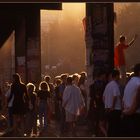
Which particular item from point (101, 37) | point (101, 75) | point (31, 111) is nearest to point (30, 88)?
point (31, 111)

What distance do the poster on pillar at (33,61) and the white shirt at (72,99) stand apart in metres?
7.31

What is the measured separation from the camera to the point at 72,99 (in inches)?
669

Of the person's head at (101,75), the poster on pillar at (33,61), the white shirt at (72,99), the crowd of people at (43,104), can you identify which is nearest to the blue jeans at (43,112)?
the crowd of people at (43,104)

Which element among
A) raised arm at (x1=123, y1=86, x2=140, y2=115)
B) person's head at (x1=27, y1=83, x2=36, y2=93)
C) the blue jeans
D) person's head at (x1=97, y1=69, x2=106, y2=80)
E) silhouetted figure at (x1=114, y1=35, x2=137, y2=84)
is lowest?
the blue jeans

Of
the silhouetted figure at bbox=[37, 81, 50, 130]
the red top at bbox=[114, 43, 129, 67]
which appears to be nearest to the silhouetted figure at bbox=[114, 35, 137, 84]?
the red top at bbox=[114, 43, 129, 67]

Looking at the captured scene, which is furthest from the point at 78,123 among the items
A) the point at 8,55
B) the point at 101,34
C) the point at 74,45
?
the point at 74,45

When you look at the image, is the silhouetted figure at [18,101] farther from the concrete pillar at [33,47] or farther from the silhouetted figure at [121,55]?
the concrete pillar at [33,47]

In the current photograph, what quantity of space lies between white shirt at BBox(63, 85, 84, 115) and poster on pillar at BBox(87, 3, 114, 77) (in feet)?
2.19

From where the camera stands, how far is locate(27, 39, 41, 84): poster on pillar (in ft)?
80.5

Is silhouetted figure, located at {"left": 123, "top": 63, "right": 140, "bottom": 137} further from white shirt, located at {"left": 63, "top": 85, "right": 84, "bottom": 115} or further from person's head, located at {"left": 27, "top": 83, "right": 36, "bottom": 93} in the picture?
person's head, located at {"left": 27, "top": 83, "right": 36, "bottom": 93}

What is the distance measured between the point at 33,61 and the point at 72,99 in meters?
7.71

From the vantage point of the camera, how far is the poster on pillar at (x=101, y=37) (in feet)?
53.7

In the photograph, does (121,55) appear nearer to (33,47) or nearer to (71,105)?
(71,105)

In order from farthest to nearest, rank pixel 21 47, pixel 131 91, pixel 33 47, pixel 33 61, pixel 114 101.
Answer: pixel 21 47 < pixel 33 47 < pixel 33 61 < pixel 114 101 < pixel 131 91
